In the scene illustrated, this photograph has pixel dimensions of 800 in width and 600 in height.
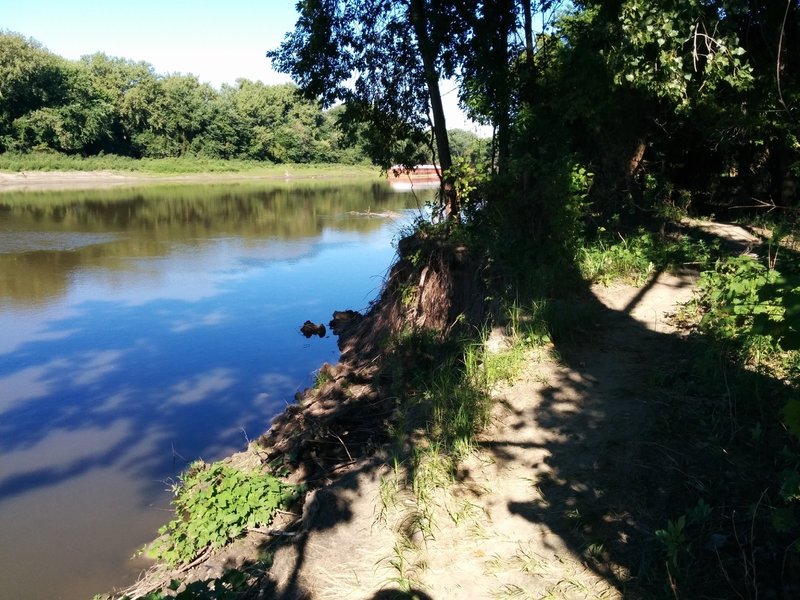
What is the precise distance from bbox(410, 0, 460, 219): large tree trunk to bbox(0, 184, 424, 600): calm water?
182cm

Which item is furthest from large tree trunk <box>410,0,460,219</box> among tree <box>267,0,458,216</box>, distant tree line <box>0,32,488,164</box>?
distant tree line <box>0,32,488,164</box>

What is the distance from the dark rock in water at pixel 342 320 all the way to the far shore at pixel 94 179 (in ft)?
Result: 130

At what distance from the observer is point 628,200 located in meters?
11.3

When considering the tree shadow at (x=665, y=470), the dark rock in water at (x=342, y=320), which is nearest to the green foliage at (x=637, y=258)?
the tree shadow at (x=665, y=470)

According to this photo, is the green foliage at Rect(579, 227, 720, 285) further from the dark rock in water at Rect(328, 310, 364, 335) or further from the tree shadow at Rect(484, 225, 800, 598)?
the dark rock in water at Rect(328, 310, 364, 335)

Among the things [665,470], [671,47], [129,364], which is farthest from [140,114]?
[665,470]

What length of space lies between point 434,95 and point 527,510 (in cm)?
781

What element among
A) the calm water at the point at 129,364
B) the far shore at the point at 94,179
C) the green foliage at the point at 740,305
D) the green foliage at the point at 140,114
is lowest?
the calm water at the point at 129,364

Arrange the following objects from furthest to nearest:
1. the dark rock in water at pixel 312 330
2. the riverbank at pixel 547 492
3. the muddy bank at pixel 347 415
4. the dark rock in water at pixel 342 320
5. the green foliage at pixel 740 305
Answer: the dark rock in water at pixel 312 330, the dark rock in water at pixel 342 320, the muddy bank at pixel 347 415, the green foliage at pixel 740 305, the riverbank at pixel 547 492

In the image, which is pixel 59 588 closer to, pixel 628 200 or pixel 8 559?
pixel 8 559

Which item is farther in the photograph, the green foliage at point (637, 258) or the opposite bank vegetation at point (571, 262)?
the green foliage at point (637, 258)

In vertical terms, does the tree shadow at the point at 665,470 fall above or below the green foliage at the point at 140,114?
below

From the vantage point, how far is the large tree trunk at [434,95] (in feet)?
30.4

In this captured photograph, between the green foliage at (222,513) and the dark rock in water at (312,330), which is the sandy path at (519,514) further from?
the dark rock in water at (312,330)
